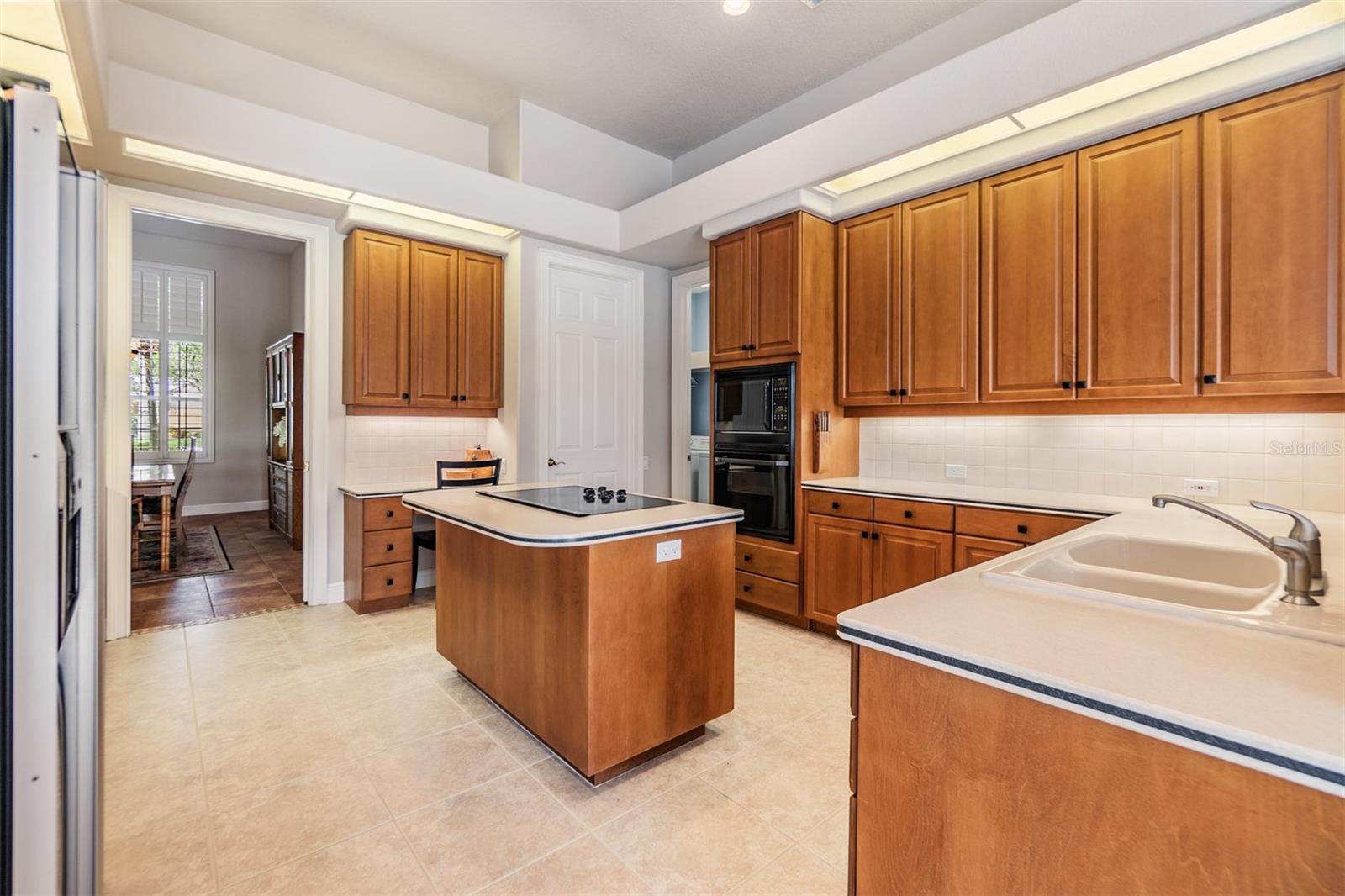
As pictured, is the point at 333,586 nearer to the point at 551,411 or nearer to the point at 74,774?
the point at 551,411

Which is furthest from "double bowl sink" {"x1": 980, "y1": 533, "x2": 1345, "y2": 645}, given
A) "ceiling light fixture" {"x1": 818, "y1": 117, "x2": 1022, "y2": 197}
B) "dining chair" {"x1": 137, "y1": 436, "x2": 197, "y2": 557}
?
"dining chair" {"x1": 137, "y1": 436, "x2": 197, "y2": 557}

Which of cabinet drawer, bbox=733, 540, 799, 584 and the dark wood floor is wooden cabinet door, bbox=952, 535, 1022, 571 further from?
the dark wood floor

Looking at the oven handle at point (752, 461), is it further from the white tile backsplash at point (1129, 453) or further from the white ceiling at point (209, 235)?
the white ceiling at point (209, 235)

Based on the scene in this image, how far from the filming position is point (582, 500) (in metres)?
2.67

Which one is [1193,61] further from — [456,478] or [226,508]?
[226,508]

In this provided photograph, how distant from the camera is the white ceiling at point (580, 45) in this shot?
337cm

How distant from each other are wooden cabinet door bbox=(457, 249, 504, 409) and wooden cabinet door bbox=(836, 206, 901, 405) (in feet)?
8.35

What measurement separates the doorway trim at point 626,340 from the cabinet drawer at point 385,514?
0.97 metres

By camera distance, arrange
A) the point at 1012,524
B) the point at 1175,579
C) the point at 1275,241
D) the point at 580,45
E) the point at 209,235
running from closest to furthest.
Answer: the point at 1175,579 → the point at 1275,241 → the point at 1012,524 → the point at 580,45 → the point at 209,235

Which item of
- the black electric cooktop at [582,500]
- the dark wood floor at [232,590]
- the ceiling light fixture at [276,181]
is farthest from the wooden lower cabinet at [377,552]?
the ceiling light fixture at [276,181]

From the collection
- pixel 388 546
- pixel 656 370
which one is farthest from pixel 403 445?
pixel 656 370

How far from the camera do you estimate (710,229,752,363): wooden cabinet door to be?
13.0ft

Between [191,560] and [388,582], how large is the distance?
8.69 feet

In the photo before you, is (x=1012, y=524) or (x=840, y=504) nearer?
(x=1012, y=524)
